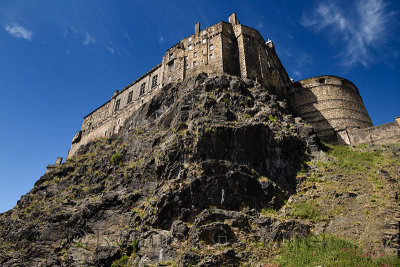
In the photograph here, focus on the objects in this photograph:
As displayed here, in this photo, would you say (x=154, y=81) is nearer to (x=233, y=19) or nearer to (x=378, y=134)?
(x=233, y=19)

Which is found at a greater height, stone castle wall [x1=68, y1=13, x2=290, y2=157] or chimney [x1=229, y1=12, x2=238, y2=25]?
chimney [x1=229, y1=12, x2=238, y2=25]

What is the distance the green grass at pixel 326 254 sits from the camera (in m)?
13.8

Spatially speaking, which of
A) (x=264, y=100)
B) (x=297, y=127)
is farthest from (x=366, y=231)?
(x=264, y=100)

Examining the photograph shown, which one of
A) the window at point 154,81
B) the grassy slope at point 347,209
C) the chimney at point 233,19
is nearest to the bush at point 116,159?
the window at point 154,81

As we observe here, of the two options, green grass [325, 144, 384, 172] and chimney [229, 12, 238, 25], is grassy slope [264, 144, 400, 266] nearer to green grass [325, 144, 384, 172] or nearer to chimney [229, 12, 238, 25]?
green grass [325, 144, 384, 172]

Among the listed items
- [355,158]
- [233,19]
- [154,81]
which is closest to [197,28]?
[233,19]

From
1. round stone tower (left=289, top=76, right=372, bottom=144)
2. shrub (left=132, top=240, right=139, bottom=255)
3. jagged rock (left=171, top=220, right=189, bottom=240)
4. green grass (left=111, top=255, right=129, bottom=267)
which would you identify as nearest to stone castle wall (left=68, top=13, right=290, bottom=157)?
round stone tower (left=289, top=76, right=372, bottom=144)

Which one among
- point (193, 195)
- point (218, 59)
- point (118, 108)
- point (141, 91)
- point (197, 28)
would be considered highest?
point (197, 28)

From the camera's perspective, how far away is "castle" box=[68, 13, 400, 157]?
1275 inches

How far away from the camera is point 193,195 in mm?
19516

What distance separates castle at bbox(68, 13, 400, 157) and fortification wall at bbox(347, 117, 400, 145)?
0.29 feet

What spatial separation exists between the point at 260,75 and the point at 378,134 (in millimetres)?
12928

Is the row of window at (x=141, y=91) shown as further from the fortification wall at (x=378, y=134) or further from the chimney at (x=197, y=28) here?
the fortification wall at (x=378, y=134)

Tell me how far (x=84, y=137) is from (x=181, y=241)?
37.9 m
